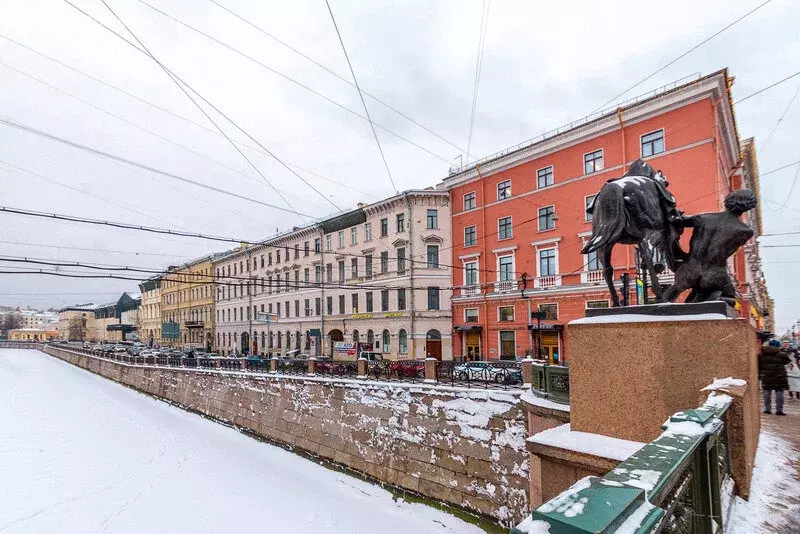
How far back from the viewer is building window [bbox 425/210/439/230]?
3114cm

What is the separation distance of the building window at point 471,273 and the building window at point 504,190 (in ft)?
15.9

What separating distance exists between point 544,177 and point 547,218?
265 centimetres

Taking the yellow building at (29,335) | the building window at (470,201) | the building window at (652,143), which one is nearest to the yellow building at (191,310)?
the building window at (470,201)

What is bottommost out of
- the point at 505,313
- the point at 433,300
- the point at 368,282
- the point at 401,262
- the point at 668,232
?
the point at 505,313

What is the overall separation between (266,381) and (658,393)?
59.7 ft

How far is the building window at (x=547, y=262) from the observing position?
25.0 meters

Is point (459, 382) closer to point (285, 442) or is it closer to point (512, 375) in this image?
point (512, 375)

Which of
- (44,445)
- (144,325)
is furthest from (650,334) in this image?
(144,325)

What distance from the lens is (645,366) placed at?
197 inches

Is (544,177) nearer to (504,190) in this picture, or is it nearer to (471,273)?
(504,190)

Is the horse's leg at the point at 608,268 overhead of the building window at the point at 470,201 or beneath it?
beneath

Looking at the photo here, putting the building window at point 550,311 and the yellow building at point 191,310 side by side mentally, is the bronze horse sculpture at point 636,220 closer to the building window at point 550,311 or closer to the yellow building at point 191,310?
the building window at point 550,311

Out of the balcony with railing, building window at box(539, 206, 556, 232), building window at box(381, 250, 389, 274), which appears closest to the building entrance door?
the balcony with railing

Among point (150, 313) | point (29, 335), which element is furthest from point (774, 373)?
point (29, 335)
